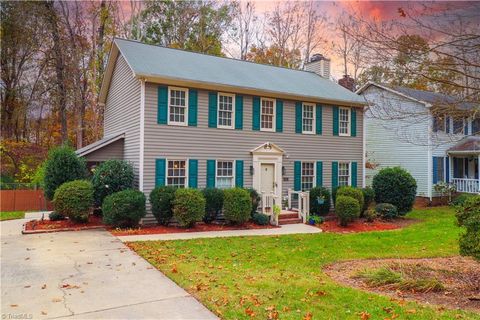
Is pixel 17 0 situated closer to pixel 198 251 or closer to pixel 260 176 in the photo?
pixel 260 176

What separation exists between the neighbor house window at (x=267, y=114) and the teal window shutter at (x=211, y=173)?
9.00ft

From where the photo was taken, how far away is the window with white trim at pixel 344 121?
17062mm

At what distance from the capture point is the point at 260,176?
14.7m

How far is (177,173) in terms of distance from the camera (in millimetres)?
13102

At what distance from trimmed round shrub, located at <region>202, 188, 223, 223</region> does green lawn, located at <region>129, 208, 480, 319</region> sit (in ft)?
8.25

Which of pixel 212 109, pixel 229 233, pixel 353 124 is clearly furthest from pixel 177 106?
pixel 353 124

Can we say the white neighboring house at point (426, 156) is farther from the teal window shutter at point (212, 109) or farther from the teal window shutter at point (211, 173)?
the teal window shutter at point (211, 173)

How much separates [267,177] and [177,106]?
4.74 meters

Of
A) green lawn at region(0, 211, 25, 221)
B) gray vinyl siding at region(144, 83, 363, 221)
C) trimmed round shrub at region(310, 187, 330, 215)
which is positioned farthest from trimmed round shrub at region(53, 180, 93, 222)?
trimmed round shrub at region(310, 187, 330, 215)

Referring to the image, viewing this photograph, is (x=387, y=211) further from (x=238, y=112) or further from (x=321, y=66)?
(x=321, y=66)

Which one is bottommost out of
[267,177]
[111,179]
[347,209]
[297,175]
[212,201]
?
[347,209]

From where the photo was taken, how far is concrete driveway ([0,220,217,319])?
15.3 ft

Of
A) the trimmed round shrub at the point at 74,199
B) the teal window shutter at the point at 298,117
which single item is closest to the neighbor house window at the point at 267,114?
the teal window shutter at the point at 298,117

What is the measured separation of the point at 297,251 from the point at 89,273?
4663 mm
